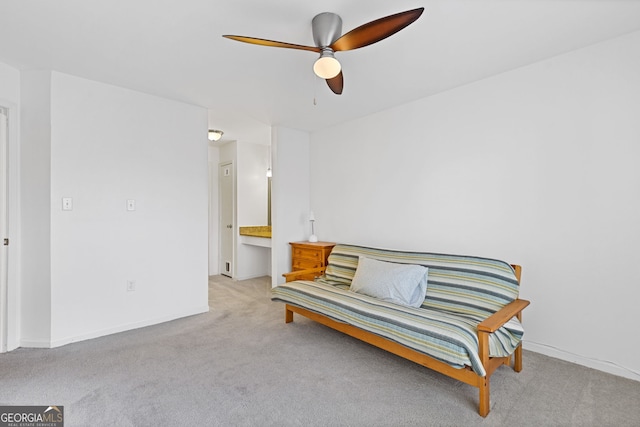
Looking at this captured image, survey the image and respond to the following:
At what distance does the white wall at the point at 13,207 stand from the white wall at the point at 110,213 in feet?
0.18

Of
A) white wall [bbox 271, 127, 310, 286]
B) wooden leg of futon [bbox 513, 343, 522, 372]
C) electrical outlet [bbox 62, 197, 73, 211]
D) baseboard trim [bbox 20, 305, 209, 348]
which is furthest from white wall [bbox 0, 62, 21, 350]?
wooden leg of futon [bbox 513, 343, 522, 372]

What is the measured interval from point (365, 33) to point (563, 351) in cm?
263

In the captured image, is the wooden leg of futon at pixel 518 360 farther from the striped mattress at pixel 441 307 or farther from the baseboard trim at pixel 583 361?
the baseboard trim at pixel 583 361

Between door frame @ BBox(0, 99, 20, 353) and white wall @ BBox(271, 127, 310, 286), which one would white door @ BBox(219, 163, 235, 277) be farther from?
door frame @ BBox(0, 99, 20, 353)

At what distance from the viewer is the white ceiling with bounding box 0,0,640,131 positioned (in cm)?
181

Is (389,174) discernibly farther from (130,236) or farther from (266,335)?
(130,236)

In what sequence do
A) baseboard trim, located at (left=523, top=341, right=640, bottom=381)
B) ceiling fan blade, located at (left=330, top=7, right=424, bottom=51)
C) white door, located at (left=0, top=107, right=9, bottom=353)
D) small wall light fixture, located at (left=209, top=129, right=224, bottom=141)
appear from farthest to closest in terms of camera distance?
small wall light fixture, located at (left=209, top=129, right=224, bottom=141)
white door, located at (left=0, top=107, right=9, bottom=353)
baseboard trim, located at (left=523, top=341, right=640, bottom=381)
ceiling fan blade, located at (left=330, top=7, right=424, bottom=51)

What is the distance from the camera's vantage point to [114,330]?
289 centimetres

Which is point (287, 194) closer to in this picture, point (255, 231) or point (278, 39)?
point (255, 231)

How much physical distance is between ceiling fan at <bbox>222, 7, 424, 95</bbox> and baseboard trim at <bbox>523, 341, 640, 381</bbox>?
2.54m

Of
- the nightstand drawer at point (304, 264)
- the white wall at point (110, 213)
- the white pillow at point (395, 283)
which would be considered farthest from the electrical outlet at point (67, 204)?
the white pillow at point (395, 283)

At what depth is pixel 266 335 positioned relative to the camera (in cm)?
284

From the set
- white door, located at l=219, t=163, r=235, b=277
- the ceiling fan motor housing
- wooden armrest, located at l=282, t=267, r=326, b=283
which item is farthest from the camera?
white door, located at l=219, t=163, r=235, b=277

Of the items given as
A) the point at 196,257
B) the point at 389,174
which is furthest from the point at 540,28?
the point at 196,257
